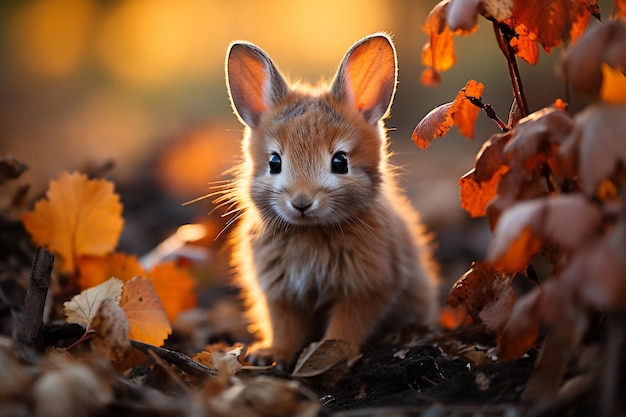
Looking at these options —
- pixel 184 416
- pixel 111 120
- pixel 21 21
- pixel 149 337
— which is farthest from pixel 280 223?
pixel 21 21

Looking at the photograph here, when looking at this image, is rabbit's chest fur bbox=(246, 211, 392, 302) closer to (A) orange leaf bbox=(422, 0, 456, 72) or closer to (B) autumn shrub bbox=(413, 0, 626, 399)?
(B) autumn shrub bbox=(413, 0, 626, 399)

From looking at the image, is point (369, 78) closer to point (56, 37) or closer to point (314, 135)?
point (314, 135)

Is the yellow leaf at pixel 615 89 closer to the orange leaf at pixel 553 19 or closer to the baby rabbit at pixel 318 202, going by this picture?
the orange leaf at pixel 553 19

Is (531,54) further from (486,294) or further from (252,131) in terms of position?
(252,131)

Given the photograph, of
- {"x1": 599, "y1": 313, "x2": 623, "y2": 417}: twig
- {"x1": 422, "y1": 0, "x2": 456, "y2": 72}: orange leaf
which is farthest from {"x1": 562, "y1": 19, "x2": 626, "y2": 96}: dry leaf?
{"x1": 422, "y1": 0, "x2": 456, "y2": 72}: orange leaf

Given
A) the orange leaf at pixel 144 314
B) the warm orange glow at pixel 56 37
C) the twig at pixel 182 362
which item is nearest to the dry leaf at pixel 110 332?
the twig at pixel 182 362
